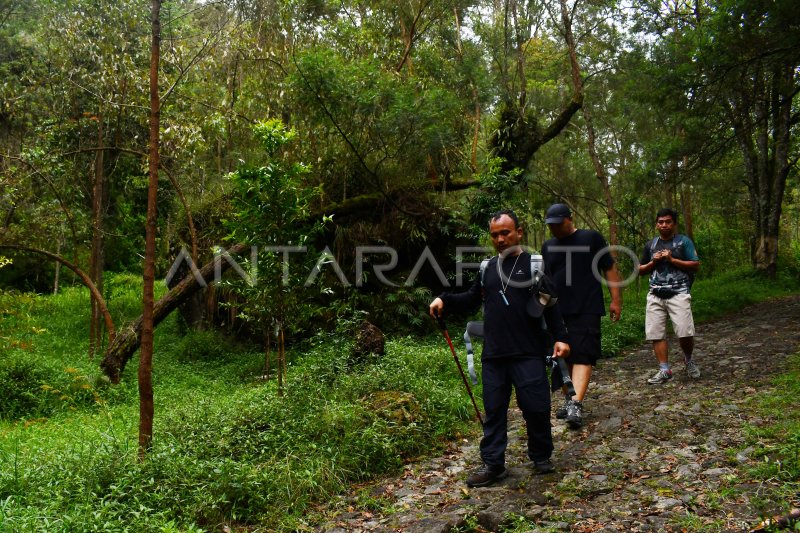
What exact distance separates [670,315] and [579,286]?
188 centimetres

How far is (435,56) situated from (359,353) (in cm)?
1082

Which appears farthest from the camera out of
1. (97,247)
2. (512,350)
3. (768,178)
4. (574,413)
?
(768,178)

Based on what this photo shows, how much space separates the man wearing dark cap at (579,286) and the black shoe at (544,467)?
3.30ft

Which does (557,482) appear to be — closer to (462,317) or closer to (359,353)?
(359,353)

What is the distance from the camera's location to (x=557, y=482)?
4164 mm

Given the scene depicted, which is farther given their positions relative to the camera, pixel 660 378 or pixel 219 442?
pixel 660 378

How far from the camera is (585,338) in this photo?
5188 mm

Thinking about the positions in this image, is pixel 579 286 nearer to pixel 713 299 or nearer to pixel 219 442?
pixel 219 442

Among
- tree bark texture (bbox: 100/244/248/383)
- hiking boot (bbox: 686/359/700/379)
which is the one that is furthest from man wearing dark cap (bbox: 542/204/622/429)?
tree bark texture (bbox: 100/244/248/383)

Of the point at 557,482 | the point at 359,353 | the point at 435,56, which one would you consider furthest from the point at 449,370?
the point at 435,56

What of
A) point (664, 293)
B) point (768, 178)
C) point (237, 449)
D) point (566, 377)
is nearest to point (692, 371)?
point (664, 293)

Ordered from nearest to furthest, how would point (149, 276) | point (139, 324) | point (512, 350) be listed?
1. point (512, 350)
2. point (149, 276)
3. point (139, 324)

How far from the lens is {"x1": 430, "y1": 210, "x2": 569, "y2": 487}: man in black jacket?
4.20m

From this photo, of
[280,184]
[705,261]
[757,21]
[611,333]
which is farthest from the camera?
[705,261]
